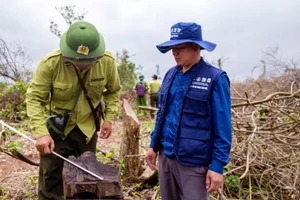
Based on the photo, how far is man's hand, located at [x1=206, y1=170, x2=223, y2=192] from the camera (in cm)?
221

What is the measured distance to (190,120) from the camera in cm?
233

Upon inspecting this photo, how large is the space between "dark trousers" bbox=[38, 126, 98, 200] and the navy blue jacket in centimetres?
126

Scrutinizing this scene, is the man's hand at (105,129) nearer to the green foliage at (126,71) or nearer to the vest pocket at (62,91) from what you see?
the vest pocket at (62,91)

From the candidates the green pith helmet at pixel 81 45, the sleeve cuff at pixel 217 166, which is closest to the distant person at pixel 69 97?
the green pith helmet at pixel 81 45

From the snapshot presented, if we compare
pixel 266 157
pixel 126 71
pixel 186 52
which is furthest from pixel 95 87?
pixel 126 71

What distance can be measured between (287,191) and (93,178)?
267 centimetres

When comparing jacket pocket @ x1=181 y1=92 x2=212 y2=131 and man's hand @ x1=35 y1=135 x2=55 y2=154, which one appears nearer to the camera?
jacket pocket @ x1=181 y1=92 x2=212 y2=131

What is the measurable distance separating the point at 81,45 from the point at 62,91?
52 cm

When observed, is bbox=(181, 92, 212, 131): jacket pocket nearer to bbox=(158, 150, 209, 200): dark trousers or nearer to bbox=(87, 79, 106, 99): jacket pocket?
bbox=(158, 150, 209, 200): dark trousers

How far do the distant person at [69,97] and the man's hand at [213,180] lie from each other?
1.32 meters

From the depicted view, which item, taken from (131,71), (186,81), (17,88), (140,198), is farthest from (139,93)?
(186,81)

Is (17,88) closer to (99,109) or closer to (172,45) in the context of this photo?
(99,109)

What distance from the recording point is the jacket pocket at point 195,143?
229 cm

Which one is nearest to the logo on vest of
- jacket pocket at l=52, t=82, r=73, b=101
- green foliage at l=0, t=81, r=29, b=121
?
jacket pocket at l=52, t=82, r=73, b=101
